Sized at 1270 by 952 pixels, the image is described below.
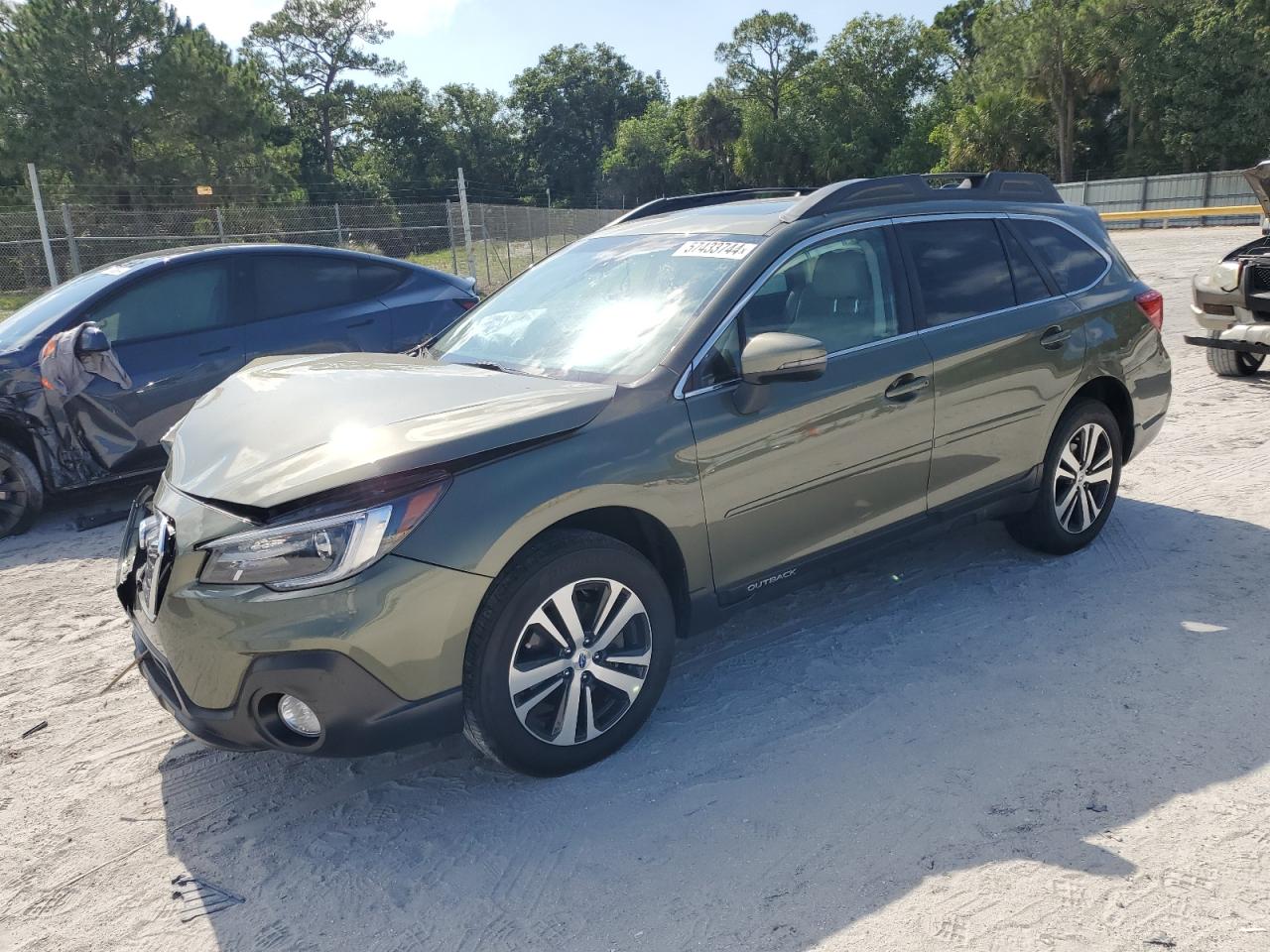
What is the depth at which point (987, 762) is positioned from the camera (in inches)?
127

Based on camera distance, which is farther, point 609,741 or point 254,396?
point 254,396

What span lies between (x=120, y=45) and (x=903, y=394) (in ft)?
110

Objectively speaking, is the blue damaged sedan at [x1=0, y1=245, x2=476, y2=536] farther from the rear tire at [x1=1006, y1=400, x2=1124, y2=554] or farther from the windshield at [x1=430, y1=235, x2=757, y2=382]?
the rear tire at [x1=1006, y1=400, x2=1124, y2=554]

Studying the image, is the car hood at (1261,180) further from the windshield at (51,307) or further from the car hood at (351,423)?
the windshield at (51,307)

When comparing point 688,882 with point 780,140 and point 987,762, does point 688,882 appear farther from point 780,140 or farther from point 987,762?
point 780,140

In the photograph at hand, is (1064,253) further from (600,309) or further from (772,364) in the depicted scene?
(600,309)

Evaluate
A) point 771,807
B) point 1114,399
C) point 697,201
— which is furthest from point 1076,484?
point 771,807

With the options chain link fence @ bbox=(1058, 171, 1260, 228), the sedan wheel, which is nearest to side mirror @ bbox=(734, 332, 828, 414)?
the sedan wheel

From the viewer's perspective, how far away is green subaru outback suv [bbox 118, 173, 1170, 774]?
280cm


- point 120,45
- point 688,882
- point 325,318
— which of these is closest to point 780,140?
point 120,45

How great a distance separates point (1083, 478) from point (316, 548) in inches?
149

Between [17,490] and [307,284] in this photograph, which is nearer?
[17,490]

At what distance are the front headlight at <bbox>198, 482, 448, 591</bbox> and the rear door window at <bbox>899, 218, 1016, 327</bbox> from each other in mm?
2518

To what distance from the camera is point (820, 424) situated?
3.74 m
